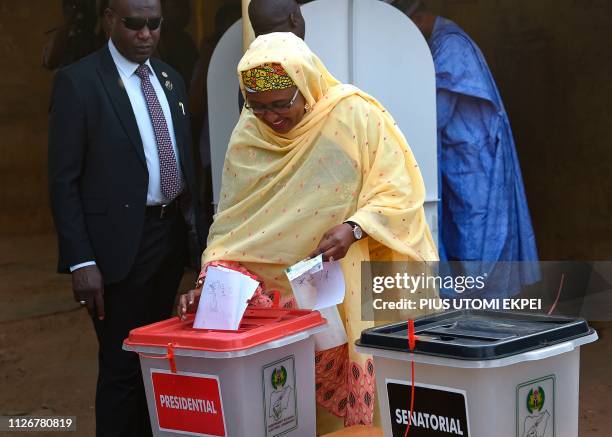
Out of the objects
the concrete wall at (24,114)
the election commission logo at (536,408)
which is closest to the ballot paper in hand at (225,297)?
the election commission logo at (536,408)

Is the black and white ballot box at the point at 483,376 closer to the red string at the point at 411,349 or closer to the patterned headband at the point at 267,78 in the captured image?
the red string at the point at 411,349

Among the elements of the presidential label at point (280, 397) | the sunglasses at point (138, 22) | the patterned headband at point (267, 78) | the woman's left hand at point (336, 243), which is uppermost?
the sunglasses at point (138, 22)

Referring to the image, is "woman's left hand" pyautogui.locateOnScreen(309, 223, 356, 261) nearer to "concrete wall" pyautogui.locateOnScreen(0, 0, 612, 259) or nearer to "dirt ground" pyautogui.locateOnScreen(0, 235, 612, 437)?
"dirt ground" pyautogui.locateOnScreen(0, 235, 612, 437)

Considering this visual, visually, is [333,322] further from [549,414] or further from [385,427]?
[549,414]

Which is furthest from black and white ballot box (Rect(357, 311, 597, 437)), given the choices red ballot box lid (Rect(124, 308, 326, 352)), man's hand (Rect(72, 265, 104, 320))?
man's hand (Rect(72, 265, 104, 320))

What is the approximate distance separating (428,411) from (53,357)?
4.18 metres

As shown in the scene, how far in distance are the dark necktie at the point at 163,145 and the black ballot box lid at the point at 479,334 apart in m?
1.36

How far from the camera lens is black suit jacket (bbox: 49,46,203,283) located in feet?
11.5

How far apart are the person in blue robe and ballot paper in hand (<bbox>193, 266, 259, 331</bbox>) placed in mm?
Result: 1878

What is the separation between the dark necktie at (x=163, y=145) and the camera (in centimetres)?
363

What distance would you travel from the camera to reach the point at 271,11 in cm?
387

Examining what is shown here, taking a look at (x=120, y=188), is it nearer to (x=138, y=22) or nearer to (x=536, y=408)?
(x=138, y=22)

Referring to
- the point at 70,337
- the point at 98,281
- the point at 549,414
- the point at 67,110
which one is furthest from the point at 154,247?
the point at 70,337

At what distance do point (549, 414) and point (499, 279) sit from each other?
2.16 m
